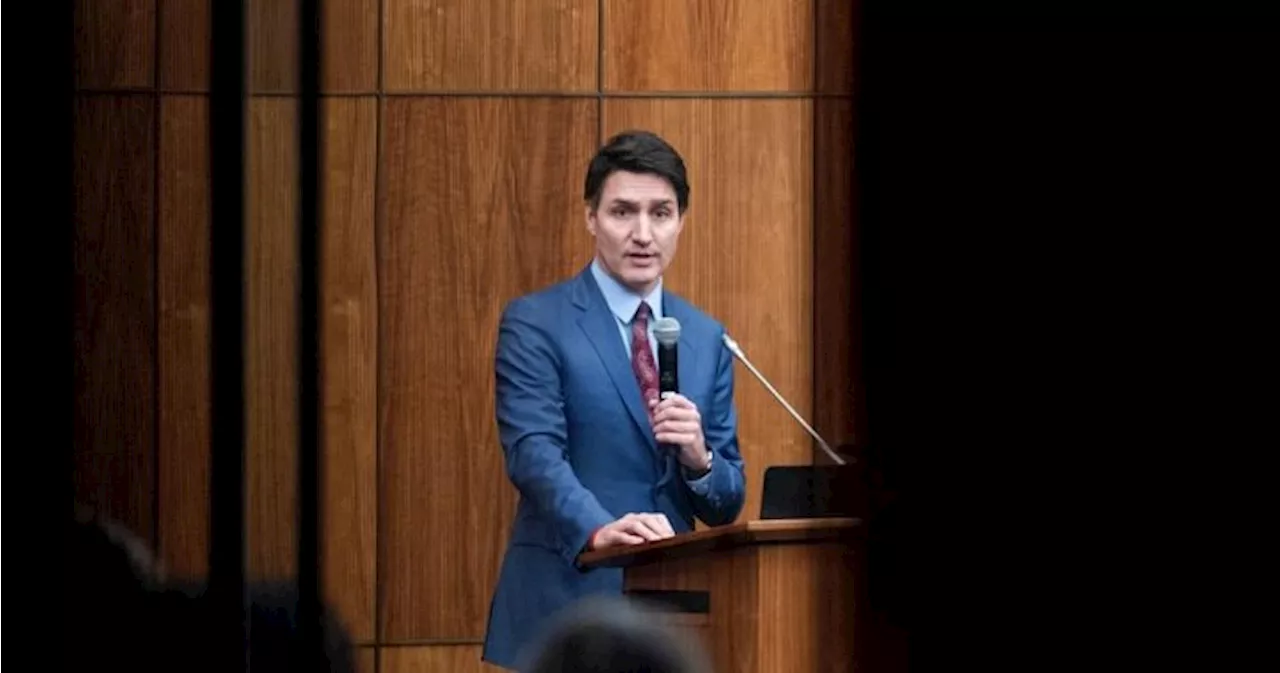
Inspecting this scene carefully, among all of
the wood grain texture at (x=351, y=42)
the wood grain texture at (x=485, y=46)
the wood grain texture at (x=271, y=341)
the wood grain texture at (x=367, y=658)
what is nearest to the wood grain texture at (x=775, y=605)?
the wood grain texture at (x=367, y=658)

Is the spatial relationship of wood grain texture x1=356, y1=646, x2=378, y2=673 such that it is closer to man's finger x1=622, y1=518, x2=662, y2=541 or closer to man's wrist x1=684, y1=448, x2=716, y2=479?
man's finger x1=622, y1=518, x2=662, y2=541

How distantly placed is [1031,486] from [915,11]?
824mm

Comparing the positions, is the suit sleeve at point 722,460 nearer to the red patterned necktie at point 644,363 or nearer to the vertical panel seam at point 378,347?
the red patterned necktie at point 644,363

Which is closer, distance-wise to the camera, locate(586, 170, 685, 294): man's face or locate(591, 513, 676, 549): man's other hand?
locate(591, 513, 676, 549): man's other hand

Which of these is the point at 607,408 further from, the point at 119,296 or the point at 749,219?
the point at 119,296

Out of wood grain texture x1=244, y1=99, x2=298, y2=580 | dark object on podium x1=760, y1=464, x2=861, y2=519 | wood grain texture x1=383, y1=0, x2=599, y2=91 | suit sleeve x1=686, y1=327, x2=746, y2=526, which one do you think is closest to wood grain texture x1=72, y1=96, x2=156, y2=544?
wood grain texture x1=244, y1=99, x2=298, y2=580

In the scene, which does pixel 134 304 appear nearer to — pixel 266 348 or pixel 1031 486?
pixel 266 348

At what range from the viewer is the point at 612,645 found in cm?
337

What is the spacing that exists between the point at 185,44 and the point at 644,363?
93 centimetres

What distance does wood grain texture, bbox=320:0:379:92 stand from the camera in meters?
3.49

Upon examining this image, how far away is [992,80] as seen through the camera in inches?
141

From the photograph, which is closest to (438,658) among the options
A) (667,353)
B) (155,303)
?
(667,353)

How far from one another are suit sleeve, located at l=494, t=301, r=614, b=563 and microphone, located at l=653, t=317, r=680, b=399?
17 cm

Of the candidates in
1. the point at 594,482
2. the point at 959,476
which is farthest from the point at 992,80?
the point at 594,482
